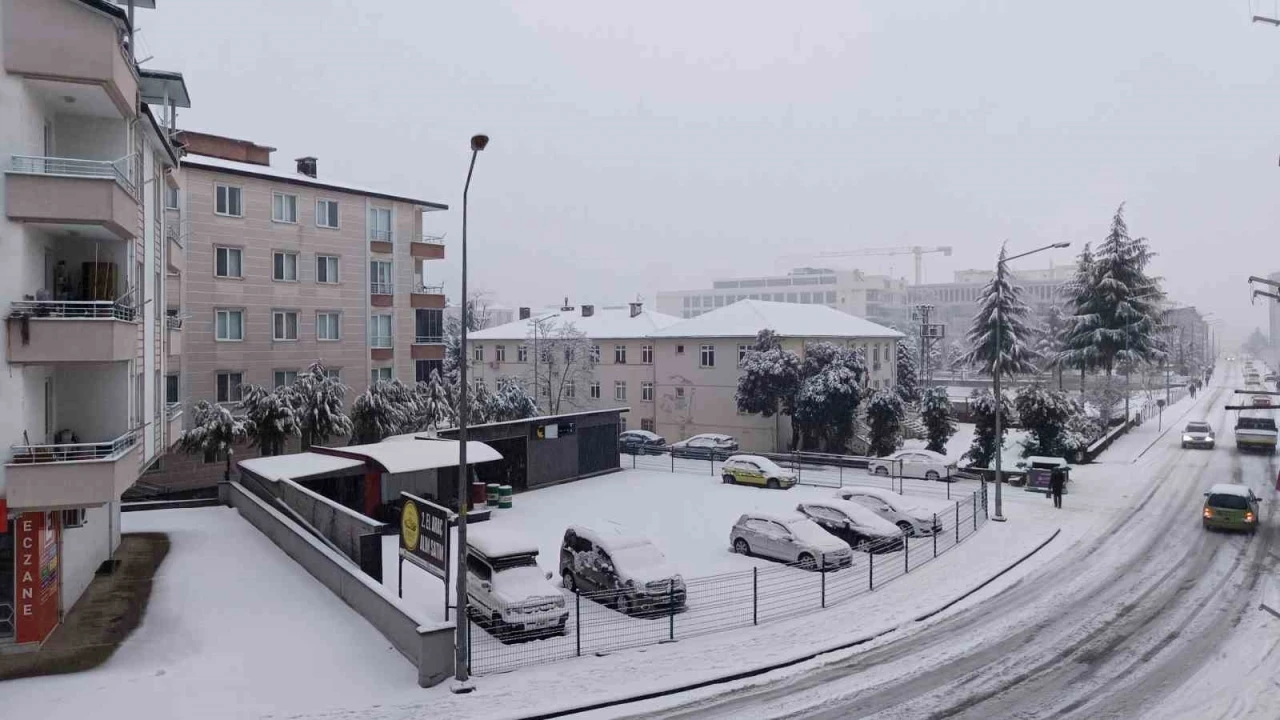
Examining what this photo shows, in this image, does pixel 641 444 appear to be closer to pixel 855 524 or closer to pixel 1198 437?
pixel 855 524

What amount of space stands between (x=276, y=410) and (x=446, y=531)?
2057cm

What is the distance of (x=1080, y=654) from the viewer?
15.9 meters

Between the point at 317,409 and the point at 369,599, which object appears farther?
the point at 317,409

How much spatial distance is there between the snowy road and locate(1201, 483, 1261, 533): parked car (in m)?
2.00

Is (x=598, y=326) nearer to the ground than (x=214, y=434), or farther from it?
farther from it

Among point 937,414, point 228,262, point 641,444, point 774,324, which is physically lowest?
point 641,444

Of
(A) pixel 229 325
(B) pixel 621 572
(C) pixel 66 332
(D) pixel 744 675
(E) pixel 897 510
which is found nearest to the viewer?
(D) pixel 744 675

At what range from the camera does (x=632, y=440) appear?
52406 mm

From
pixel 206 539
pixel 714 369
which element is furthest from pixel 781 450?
pixel 206 539

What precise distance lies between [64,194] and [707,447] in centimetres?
3641

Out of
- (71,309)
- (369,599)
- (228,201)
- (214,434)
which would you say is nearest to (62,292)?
(71,309)

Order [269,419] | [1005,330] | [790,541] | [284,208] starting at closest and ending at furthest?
[790,541]
[269,419]
[284,208]
[1005,330]

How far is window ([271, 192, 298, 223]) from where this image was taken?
127 feet

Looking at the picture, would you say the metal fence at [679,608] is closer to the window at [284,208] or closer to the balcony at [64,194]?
the balcony at [64,194]
